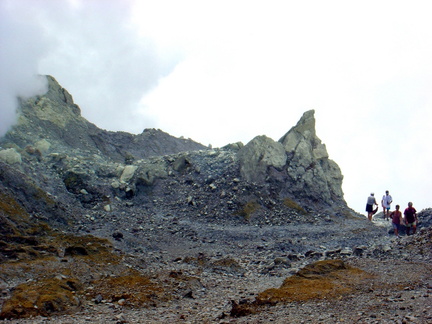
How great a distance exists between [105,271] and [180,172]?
18.8 metres

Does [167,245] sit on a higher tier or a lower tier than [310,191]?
lower

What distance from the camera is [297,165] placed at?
121 feet

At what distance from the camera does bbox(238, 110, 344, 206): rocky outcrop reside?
35125 mm

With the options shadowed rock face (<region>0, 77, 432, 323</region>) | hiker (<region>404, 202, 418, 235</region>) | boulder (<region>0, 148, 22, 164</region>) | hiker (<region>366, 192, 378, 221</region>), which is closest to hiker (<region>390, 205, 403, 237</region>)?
hiker (<region>404, 202, 418, 235</region>)

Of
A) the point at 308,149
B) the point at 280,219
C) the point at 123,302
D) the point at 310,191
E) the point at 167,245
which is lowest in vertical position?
the point at 123,302

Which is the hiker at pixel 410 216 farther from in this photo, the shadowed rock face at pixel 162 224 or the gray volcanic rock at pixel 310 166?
the gray volcanic rock at pixel 310 166

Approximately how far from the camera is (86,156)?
124ft

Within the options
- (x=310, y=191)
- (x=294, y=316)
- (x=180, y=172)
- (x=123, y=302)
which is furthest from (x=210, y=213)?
(x=294, y=316)

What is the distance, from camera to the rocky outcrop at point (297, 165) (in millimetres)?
35125

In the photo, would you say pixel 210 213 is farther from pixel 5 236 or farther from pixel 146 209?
pixel 5 236

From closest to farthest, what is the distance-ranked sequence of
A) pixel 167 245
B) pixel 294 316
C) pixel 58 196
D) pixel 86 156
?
pixel 294 316
pixel 167 245
pixel 58 196
pixel 86 156

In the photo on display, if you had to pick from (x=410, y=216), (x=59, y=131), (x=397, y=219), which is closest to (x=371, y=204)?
(x=397, y=219)

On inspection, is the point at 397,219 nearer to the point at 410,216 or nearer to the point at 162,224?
the point at 410,216

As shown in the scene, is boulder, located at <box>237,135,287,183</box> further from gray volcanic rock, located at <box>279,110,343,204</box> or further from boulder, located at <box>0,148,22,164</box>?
boulder, located at <box>0,148,22,164</box>
